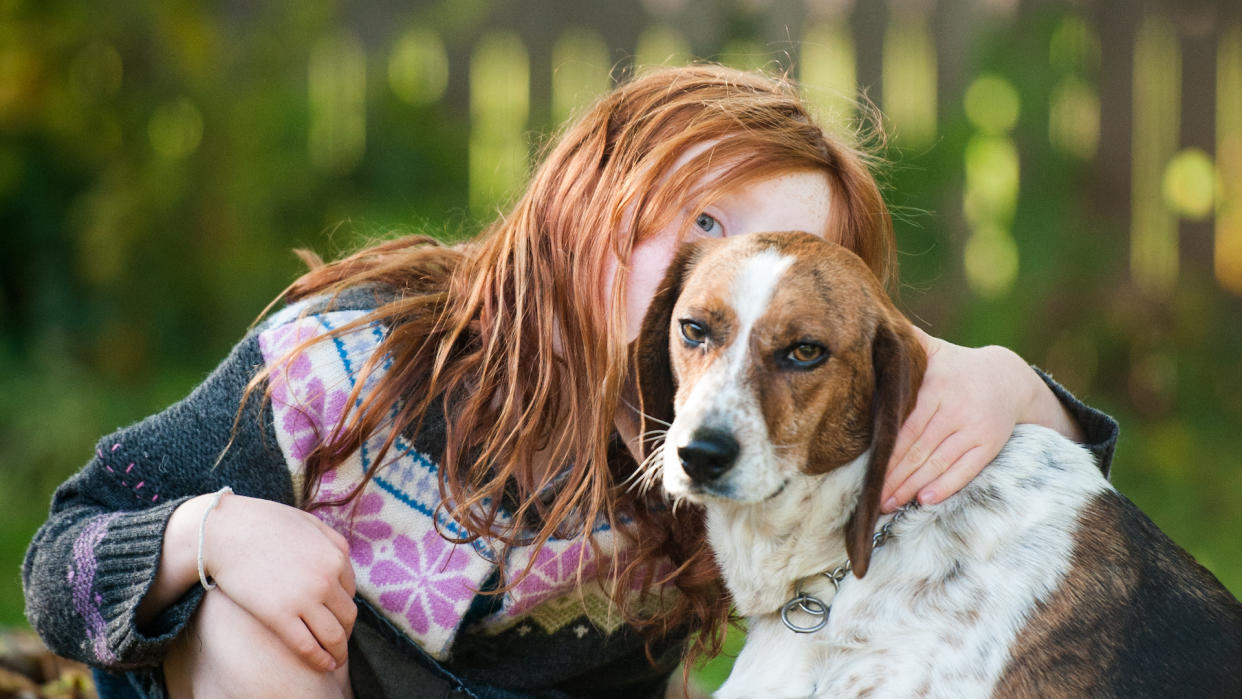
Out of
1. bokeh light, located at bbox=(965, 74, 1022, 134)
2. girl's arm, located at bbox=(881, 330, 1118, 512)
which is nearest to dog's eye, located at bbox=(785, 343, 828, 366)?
girl's arm, located at bbox=(881, 330, 1118, 512)

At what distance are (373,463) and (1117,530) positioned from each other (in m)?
1.50

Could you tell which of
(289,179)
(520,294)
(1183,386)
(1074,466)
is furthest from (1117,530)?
(289,179)

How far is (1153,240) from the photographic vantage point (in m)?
6.29

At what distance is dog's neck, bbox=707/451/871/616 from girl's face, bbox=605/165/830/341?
45cm

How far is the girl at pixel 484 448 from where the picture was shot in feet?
7.47

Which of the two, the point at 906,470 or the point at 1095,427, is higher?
the point at 906,470

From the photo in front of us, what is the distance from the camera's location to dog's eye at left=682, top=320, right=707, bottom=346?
2145mm

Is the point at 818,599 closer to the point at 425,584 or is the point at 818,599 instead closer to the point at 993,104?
the point at 425,584

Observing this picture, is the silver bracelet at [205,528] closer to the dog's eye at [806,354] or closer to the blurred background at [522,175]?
the dog's eye at [806,354]

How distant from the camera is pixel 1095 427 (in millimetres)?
2553

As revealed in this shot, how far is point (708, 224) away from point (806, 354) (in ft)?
1.68

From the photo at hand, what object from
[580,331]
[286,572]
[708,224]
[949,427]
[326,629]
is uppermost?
[708,224]

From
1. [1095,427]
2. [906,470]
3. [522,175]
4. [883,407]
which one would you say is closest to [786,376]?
[883,407]

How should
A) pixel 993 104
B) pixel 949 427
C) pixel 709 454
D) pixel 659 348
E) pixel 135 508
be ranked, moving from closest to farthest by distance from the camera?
pixel 709 454
pixel 949 427
pixel 659 348
pixel 135 508
pixel 993 104
